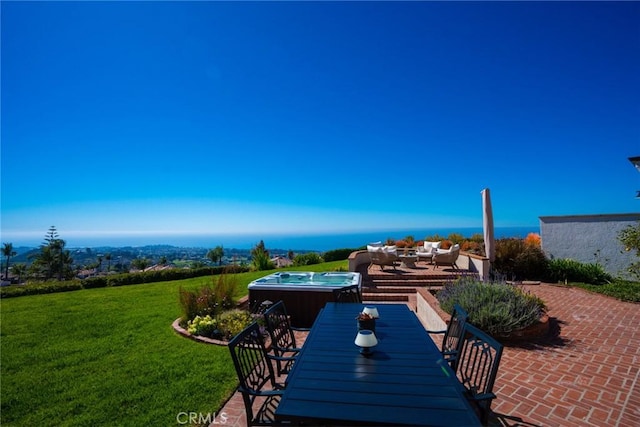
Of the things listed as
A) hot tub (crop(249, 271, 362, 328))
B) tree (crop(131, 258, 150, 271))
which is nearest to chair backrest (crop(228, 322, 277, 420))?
hot tub (crop(249, 271, 362, 328))

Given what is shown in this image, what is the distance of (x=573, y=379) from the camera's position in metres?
3.43

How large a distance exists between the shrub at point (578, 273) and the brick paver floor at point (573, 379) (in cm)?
450

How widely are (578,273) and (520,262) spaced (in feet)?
5.50

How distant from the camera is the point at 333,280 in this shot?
768 centimetres

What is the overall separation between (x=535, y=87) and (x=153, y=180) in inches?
867

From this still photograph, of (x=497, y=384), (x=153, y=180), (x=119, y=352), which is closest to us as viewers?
(x=497, y=384)

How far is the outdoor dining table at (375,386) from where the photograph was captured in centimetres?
153

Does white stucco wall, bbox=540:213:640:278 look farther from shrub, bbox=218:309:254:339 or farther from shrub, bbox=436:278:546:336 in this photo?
shrub, bbox=218:309:254:339

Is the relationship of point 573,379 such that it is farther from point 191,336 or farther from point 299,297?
point 191,336

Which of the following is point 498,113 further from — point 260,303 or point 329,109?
point 260,303

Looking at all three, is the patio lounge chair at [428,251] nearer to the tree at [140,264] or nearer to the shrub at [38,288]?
the shrub at [38,288]

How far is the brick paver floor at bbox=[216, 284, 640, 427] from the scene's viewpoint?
2750 mm

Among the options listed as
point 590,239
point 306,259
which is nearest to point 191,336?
point 306,259

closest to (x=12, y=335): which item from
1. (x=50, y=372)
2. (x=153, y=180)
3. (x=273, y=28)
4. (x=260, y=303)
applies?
(x=50, y=372)
